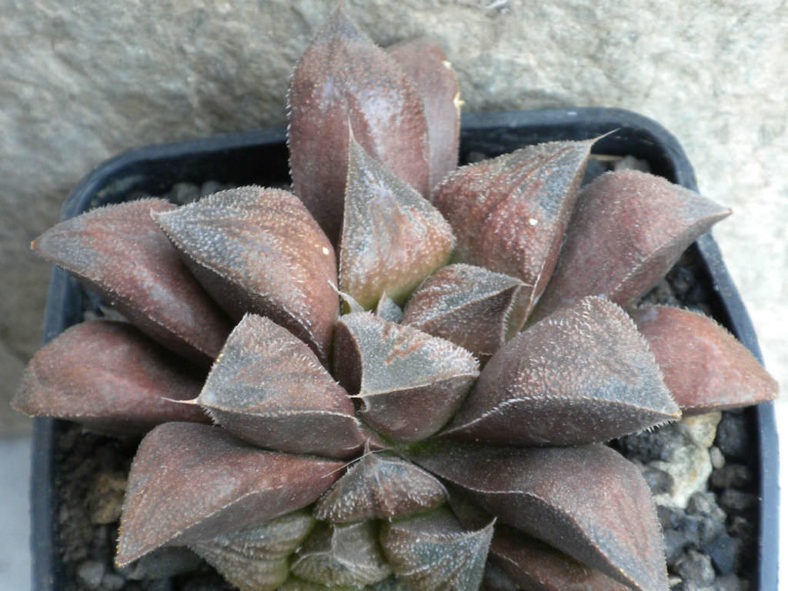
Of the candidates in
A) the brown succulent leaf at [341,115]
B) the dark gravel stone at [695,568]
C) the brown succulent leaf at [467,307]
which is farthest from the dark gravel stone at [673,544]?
the brown succulent leaf at [341,115]

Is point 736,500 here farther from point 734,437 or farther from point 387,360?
point 387,360

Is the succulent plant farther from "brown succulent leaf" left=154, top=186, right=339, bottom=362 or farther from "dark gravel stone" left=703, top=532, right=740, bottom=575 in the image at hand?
"dark gravel stone" left=703, top=532, right=740, bottom=575

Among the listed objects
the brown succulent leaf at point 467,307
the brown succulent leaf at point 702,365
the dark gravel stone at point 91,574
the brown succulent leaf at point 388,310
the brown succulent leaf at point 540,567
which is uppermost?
the brown succulent leaf at point 467,307

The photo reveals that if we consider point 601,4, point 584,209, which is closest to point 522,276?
point 584,209

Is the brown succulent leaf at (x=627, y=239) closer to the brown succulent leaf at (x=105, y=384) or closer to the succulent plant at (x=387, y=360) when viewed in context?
the succulent plant at (x=387, y=360)

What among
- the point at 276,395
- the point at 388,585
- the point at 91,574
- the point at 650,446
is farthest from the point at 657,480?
the point at 91,574

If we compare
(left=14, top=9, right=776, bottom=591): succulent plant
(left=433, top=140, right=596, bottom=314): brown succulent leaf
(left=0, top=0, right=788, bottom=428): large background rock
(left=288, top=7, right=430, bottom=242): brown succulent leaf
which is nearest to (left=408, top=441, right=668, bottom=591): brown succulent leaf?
(left=14, top=9, right=776, bottom=591): succulent plant
